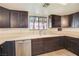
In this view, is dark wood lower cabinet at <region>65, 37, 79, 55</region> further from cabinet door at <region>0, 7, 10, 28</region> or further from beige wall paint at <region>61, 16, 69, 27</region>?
cabinet door at <region>0, 7, 10, 28</region>

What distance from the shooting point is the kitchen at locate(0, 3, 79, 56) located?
254 cm

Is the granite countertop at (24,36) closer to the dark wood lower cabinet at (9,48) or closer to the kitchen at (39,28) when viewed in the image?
the kitchen at (39,28)

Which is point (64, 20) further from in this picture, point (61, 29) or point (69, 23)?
point (61, 29)

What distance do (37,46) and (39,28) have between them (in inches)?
29.4

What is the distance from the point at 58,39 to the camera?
137 inches

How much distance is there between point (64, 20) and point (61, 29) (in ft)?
1.46

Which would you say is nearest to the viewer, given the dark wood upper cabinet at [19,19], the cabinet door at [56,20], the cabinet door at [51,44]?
the dark wood upper cabinet at [19,19]

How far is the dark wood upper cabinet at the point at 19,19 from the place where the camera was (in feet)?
9.29

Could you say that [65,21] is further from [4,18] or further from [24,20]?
[4,18]

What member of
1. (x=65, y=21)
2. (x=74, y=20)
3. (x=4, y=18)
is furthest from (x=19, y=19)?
(x=74, y=20)

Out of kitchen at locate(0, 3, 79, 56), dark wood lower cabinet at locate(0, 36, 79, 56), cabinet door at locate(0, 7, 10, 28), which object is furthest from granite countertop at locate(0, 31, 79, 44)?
cabinet door at locate(0, 7, 10, 28)

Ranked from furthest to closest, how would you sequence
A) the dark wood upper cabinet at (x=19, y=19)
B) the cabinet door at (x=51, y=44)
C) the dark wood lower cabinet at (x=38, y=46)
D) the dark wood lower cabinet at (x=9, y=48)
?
the cabinet door at (x=51, y=44) → the dark wood upper cabinet at (x=19, y=19) → the dark wood lower cabinet at (x=38, y=46) → the dark wood lower cabinet at (x=9, y=48)

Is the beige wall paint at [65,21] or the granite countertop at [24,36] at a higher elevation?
the beige wall paint at [65,21]

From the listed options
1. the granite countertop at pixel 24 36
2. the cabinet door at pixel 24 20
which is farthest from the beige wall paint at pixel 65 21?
the cabinet door at pixel 24 20
